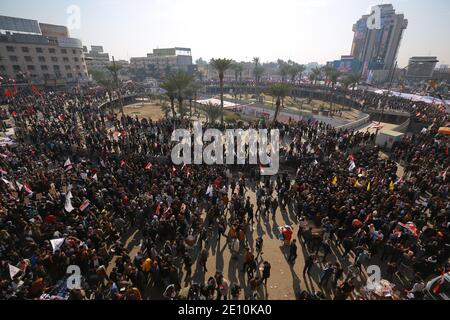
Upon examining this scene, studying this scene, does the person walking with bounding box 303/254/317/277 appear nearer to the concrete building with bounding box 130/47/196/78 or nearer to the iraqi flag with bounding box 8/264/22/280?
the iraqi flag with bounding box 8/264/22/280

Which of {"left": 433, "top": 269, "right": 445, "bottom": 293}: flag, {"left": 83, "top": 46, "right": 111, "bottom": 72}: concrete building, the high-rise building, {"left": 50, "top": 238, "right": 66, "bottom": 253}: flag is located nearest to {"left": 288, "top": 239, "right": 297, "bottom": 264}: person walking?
{"left": 433, "top": 269, "right": 445, "bottom": 293}: flag

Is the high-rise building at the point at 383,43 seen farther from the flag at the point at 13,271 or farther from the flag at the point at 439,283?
the flag at the point at 13,271

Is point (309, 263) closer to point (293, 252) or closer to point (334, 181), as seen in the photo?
point (293, 252)

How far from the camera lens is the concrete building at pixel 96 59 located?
112 m

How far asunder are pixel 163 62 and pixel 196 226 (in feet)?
436

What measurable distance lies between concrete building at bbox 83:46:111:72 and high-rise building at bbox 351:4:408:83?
11905 centimetres

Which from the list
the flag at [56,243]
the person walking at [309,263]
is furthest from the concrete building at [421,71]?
the flag at [56,243]

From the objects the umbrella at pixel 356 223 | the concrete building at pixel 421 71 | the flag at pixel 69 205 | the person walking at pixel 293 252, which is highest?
the concrete building at pixel 421 71

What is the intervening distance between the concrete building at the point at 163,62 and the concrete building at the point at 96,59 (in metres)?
14.7

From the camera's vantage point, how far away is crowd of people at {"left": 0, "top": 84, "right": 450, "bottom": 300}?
900cm
